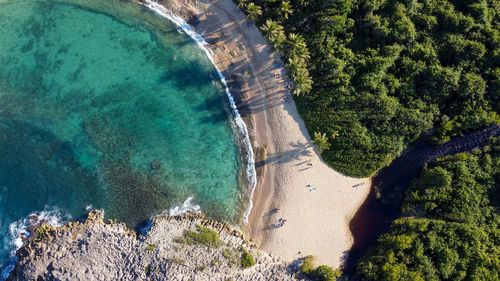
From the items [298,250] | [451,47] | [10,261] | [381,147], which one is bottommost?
[298,250]

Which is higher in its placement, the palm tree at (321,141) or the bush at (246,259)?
the palm tree at (321,141)

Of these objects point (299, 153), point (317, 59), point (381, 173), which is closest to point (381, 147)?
point (381, 173)

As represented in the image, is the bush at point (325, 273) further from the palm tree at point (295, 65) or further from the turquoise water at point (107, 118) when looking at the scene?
the palm tree at point (295, 65)

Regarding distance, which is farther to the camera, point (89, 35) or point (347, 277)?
point (89, 35)

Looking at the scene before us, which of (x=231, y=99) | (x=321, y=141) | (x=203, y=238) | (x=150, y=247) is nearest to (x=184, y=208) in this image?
(x=203, y=238)

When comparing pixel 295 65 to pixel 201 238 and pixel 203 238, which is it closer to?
pixel 203 238

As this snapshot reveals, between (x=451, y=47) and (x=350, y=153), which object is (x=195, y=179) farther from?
(x=451, y=47)

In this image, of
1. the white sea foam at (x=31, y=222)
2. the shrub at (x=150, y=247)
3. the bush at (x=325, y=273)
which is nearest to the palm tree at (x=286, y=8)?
the bush at (x=325, y=273)
